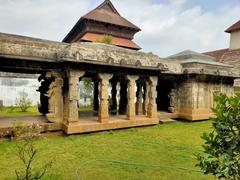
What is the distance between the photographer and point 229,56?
25.8 meters

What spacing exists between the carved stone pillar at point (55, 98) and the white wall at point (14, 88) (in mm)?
13917

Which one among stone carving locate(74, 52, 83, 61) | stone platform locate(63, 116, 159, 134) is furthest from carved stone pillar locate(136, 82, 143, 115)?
stone carving locate(74, 52, 83, 61)

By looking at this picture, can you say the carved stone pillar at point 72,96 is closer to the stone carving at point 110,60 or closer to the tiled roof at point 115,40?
the stone carving at point 110,60

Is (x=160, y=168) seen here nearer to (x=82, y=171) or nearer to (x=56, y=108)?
(x=82, y=171)

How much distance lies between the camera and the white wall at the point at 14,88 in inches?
858

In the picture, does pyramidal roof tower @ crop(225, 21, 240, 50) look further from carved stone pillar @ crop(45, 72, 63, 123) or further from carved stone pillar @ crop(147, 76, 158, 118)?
carved stone pillar @ crop(45, 72, 63, 123)

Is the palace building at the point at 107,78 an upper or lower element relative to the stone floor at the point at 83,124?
upper

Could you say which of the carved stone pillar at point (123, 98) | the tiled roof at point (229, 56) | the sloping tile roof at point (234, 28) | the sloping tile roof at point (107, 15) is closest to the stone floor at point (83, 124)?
the carved stone pillar at point (123, 98)

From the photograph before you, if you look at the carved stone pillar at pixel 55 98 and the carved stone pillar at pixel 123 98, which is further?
the carved stone pillar at pixel 123 98

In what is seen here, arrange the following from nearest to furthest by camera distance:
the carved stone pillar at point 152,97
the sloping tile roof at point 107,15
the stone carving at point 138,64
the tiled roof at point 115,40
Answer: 1. the stone carving at point 138,64
2. the carved stone pillar at point 152,97
3. the tiled roof at point 115,40
4. the sloping tile roof at point 107,15

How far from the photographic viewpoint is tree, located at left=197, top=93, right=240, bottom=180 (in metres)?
3.15

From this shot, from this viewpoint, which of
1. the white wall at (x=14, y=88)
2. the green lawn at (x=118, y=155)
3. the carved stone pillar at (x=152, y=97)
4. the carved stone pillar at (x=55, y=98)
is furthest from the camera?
the white wall at (x=14, y=88)

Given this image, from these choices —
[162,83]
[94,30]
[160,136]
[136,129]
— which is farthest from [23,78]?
[160,136]

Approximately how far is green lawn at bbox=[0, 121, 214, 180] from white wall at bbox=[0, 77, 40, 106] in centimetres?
1476
